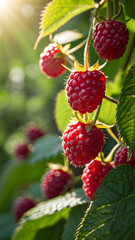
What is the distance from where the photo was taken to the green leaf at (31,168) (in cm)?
197

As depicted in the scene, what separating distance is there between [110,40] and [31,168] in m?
1.79

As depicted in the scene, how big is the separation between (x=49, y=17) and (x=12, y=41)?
2.17m

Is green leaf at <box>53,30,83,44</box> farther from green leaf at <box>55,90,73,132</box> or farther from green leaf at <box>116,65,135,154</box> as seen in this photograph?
green leaf at <box>116,65,135,154</box>

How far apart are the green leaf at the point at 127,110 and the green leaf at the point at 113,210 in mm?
118

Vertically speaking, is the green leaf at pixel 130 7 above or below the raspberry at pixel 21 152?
below

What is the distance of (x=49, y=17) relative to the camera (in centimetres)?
82

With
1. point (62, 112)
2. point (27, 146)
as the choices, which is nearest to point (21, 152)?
point (27, 146)

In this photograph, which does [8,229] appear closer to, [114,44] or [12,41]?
[12,41]

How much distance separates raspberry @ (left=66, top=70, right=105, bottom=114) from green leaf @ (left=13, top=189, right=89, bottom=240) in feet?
1.16

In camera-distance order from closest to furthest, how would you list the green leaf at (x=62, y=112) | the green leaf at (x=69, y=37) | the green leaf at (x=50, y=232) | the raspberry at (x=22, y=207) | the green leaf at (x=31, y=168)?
the green leaf at (x=62, y=112) → the green leaf at (x=69, y=37) → the green leaf at (x=50, y=232) → the raspberry at (x=22, y=207) → the green leaf at (x=31, y=168)

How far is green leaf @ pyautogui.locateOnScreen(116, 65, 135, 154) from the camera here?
0.65 meters

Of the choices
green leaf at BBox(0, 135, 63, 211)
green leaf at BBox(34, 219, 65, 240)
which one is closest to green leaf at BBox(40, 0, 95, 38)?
green leaf at BBox(34, 219, 65, 240)

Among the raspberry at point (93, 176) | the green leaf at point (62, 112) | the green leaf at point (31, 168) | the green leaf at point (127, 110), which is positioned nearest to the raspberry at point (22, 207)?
the green leaf at point (31, 168)

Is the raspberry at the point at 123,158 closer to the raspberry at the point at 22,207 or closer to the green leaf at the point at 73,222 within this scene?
the green leaf at the point at 73,222
